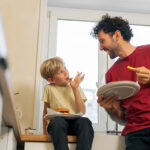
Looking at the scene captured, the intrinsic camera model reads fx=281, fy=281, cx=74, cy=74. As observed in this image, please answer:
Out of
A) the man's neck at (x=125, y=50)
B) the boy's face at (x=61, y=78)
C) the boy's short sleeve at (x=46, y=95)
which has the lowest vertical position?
the boy's short sleeve at (x=46, y=95)

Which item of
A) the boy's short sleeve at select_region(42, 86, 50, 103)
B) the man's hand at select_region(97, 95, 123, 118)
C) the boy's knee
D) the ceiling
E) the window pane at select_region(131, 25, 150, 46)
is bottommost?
the boy's knee

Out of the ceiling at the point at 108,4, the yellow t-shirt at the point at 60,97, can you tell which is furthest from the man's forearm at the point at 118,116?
the ceiling at the point at 108,4

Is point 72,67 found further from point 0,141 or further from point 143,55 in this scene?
point 0,141

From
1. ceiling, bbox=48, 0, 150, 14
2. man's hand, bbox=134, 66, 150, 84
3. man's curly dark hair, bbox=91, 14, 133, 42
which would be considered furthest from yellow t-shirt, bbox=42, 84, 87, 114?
ceiling, bbox=48, 0, 150, 14

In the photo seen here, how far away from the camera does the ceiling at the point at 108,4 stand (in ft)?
7.75

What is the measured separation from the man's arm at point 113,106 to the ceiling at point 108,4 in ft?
3.55

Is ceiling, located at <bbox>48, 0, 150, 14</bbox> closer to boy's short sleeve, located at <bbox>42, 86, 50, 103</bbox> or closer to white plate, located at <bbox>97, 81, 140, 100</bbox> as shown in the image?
boy's short sleeve, located at <bbox>42, 86, 50, 103</bbox>

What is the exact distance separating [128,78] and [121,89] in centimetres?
14

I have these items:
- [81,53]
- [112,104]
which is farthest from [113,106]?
[81,53]

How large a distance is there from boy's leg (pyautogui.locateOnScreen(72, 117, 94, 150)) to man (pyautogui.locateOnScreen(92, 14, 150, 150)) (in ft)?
0.56

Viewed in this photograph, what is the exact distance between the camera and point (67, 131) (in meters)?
1.54

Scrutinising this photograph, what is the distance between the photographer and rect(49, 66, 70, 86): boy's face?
71.1 inches

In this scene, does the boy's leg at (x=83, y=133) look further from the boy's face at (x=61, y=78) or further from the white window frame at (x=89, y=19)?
the white window frame at (x=89, y=19)

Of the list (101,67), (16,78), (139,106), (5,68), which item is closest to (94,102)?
(101,67)
